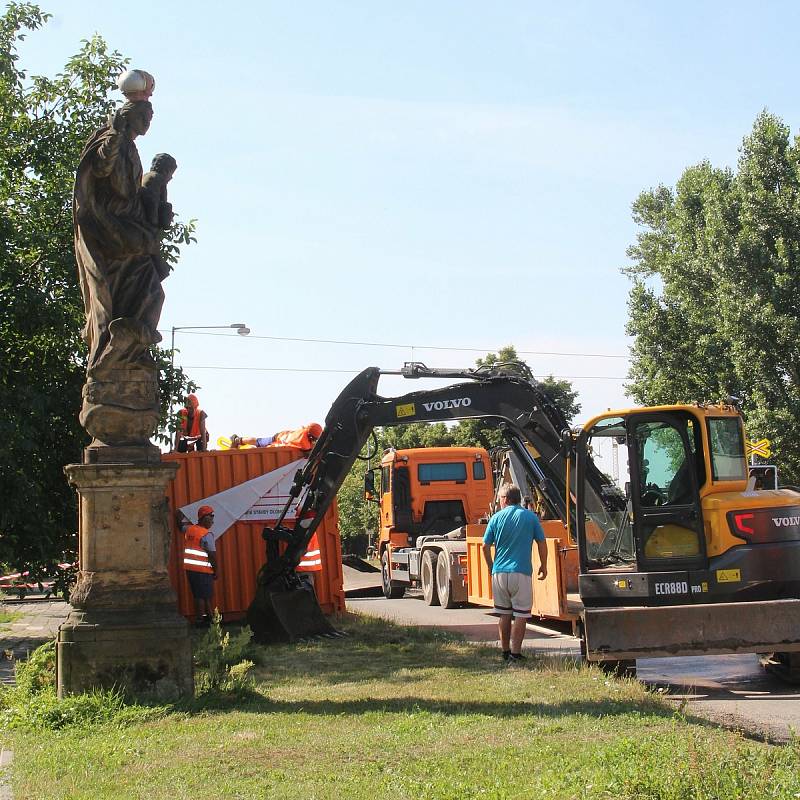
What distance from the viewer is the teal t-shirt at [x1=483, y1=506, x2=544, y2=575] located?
456 inches

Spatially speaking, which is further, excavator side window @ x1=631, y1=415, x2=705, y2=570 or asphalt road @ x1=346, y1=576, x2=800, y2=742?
excavator side window @ x1=631, y1=415, x2=705, y2=570

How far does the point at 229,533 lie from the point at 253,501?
62 centimetres

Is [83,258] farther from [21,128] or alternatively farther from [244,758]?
[21,128]

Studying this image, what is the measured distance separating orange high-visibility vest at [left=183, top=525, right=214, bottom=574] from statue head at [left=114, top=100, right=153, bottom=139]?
7.28 m

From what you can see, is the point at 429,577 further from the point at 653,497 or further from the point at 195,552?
the point at 653,497

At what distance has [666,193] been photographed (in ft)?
141

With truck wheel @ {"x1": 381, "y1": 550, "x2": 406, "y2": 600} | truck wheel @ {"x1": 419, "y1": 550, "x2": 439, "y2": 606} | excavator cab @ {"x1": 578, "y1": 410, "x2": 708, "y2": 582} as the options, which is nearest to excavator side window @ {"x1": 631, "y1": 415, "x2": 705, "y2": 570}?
excavator cab @ {"x1": 578, "y1": 410, "x2": 708, "y2": 582}

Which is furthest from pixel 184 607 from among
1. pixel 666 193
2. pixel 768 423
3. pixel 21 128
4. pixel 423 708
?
pixel 666 193

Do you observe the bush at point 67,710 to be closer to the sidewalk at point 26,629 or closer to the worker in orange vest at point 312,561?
the sidewalk at point 26,629

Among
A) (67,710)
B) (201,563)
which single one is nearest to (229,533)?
(201,563)

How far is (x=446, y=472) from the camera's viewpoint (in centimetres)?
2380

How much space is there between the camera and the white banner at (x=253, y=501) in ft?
55.8

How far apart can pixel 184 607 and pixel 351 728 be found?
30.3ft

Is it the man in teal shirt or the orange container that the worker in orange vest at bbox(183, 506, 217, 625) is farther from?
the man in teal shirt
